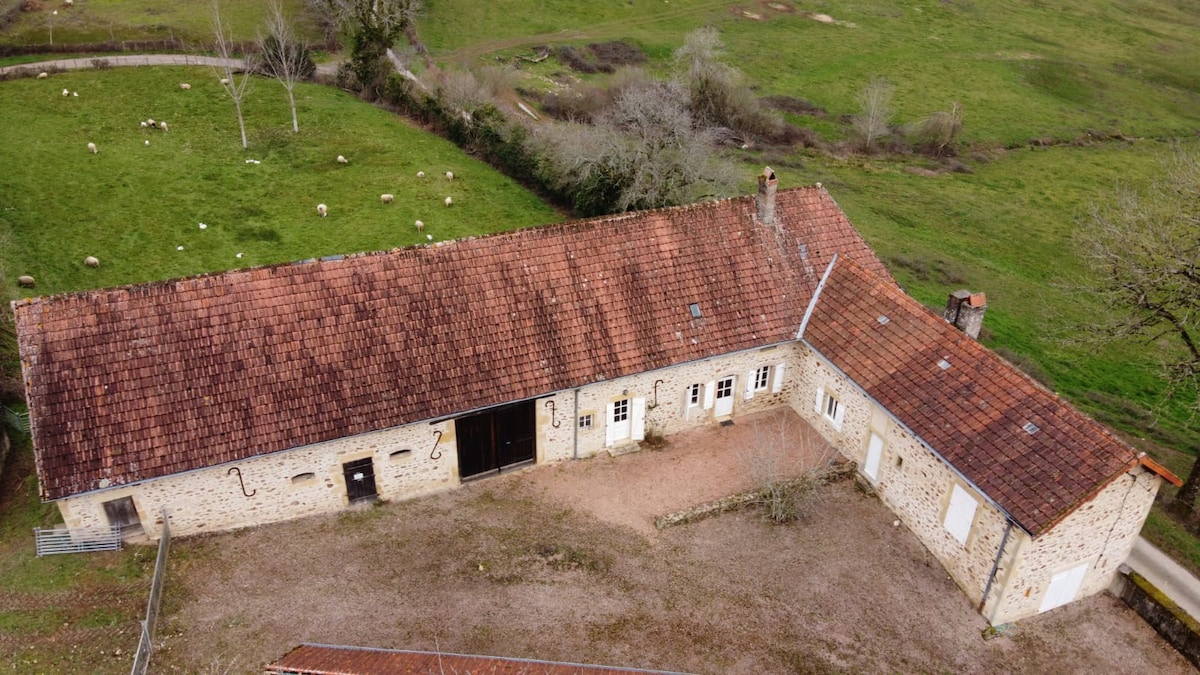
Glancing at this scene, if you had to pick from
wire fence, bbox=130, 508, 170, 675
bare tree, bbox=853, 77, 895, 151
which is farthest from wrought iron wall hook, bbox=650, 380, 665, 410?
bare tree, bbox=853, 77, 895, 151

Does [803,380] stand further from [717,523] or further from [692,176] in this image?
[692,176]

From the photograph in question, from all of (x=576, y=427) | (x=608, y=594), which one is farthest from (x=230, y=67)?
(x=608, y=594)

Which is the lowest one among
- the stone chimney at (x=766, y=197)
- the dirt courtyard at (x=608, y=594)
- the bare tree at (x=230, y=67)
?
the dirt courtyard at (x=608, y=594)

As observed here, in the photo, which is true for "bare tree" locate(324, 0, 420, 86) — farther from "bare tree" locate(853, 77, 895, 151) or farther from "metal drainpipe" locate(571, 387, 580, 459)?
"metal drainpipe" locate(571, 387, 580, 459)

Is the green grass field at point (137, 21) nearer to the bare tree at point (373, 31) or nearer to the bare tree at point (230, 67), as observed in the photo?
the bare tree at point (230, 67)

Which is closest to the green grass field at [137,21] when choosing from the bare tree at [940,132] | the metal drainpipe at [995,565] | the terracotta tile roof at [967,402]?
the bare tree at [940,132]

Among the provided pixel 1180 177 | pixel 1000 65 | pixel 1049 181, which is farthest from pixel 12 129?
pixel 1000 65
